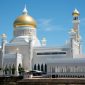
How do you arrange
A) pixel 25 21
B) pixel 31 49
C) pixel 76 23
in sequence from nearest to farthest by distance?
1. pixel 31 49
2. pixel 25 21
3. pixel 76 23

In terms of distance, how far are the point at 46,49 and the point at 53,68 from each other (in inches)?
495

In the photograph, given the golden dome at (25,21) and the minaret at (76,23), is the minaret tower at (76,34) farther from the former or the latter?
the golden dome at (25,21)

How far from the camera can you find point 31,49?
77125 mm

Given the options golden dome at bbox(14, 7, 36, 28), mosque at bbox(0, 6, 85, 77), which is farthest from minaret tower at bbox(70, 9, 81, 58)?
golden dome at bbox(14, 7, 36, 28)

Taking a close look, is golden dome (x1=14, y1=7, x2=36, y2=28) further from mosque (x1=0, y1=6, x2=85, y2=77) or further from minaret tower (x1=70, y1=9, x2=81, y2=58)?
minaret tower (x1=70, y1=9, x2=81, y2=58)

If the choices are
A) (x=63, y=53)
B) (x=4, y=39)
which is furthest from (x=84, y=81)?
(x=4, y=39)

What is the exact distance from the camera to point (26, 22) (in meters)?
82.2

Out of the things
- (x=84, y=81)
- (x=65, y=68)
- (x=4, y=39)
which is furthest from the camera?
(x=4, y=39)

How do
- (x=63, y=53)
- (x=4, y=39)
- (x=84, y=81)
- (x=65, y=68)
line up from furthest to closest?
(x=4, y=39)
(x=63, y=53)
(x=65, y=68)
(x=84, y=81)

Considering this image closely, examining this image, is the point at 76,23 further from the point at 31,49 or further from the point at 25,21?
the point at 31,49

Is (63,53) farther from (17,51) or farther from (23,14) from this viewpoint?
(23,14)

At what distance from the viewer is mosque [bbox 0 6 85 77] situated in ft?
242

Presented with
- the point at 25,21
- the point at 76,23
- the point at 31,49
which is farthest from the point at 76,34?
the point at 25,21

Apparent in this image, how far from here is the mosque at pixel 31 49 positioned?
73.8m
